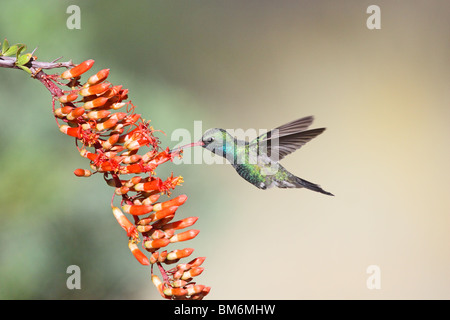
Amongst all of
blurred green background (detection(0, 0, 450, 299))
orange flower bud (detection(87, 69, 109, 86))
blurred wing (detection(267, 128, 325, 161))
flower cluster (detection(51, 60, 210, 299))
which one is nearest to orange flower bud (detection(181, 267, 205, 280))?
flower cluster (detection(51, 60, 210, 299))

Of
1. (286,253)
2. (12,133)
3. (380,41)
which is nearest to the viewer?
(12,133)

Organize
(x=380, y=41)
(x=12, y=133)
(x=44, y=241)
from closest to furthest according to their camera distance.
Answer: (x=12, y=133) → (x=44, y=241) → (x=380, y=41)

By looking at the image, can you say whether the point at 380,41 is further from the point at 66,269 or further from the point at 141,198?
the point at 141,198

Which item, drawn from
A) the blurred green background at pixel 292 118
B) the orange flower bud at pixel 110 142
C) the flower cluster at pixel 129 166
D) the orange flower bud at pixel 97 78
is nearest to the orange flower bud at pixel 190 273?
the flower cluster at pixel 129 166

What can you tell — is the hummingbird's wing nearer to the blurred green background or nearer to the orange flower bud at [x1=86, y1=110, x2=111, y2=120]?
the orange flower bud at [x1=86, y1=110, x2=111, y2=120]

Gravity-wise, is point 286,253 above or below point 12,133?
below

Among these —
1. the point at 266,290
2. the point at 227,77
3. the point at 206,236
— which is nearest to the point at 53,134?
the point at 206,236

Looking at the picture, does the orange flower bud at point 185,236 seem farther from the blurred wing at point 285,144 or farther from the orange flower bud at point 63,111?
the blurred wing at point 285,144
